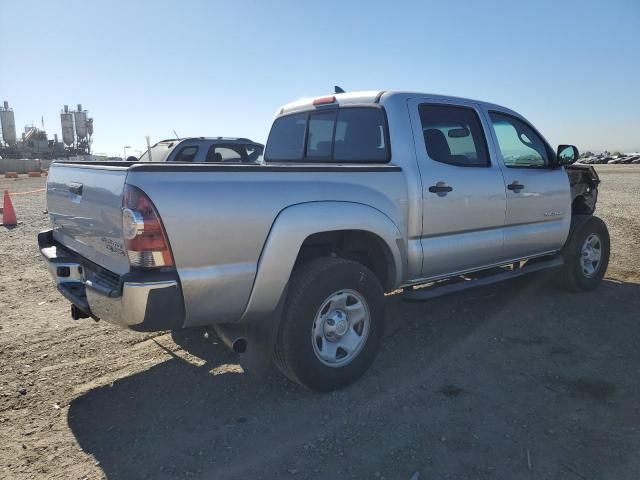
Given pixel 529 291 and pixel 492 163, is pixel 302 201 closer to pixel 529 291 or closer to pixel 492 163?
pixel 492 163

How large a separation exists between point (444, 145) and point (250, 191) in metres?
1.99

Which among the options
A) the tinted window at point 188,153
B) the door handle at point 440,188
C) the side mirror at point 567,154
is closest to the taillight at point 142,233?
the door handle at point 440,188

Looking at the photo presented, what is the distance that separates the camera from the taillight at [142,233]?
8.21 ft

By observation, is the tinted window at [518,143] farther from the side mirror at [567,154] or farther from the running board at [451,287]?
the running board at [451,287]

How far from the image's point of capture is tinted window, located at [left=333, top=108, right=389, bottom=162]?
12.7 ft

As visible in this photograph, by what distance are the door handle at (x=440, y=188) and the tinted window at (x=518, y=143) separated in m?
1.03

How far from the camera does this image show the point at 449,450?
2.72 metres

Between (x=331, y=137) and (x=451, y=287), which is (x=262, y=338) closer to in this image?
(x=451, y=287)

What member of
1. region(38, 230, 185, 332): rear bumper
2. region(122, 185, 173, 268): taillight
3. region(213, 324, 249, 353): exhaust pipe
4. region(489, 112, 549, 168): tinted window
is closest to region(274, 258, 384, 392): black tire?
region(213, 324, 249, 353): exhaust pipe

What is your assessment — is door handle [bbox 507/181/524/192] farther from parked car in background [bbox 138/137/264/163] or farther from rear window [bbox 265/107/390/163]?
parked car in background [bbox 138/137/264/163]

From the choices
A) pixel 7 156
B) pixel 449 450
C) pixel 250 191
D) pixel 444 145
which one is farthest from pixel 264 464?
pixel 7 156

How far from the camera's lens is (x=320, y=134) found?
443 cm

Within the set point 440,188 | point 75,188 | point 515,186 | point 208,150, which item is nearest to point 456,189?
point 440,188

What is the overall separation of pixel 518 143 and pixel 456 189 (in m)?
1.37
